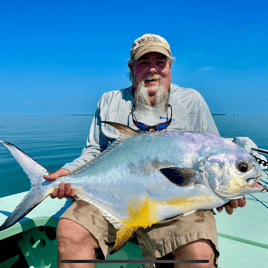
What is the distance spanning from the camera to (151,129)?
1958mm

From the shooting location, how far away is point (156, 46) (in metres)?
2.06

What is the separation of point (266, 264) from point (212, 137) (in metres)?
1.01

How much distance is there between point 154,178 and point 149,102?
959 mm

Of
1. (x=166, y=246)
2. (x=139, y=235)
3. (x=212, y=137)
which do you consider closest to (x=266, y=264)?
(x=166, y=246)

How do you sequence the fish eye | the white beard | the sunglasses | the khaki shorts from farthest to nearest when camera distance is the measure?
the white beard → the sunglasses → the khaki shorts → the fish eye

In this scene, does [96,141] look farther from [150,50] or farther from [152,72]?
[150,50]

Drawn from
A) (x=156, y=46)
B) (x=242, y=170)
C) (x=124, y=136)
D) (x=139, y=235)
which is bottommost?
(x=139, y=235)

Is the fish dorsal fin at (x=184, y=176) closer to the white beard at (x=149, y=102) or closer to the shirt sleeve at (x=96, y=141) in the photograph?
the white beard at (x=149, y=102)

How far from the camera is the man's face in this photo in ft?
6.83

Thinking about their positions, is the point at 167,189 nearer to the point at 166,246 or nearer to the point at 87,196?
the point at 166,246

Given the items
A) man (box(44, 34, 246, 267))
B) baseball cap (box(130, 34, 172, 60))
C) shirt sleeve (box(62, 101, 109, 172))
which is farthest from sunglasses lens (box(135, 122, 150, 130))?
baseball cap (box(130, 34, 172, 60))

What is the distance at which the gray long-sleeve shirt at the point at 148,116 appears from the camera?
6.67ft

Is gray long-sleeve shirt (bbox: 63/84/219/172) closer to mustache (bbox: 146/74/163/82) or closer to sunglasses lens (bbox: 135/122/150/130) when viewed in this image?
sunglasses lens (bbox: 135/122/150/130)

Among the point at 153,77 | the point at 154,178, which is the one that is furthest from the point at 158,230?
the point at 153,77
